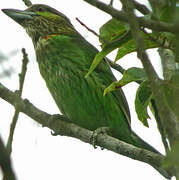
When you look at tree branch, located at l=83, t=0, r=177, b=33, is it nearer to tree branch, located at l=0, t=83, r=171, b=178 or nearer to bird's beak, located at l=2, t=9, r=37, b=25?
tree branch, located at l=0, t=83, r=171, b=178

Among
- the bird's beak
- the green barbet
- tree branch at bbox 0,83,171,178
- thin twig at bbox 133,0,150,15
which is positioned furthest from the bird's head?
thin twig at bbox 133,0,150,15

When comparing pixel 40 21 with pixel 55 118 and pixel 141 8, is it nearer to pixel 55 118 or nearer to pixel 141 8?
pixel 55 118

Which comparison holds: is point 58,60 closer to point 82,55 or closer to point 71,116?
point 82,55

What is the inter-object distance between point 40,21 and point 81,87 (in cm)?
130

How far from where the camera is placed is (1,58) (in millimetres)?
2664

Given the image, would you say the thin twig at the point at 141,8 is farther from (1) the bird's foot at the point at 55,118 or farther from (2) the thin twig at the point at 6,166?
(2) the thin twig at the point at 6,166

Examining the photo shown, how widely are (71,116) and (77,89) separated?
0.28 m

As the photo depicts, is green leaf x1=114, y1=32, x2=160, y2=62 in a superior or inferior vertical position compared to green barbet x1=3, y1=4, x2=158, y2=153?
superior

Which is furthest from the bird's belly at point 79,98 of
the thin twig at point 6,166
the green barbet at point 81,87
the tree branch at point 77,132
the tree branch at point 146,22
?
the thin twig at point 6,166

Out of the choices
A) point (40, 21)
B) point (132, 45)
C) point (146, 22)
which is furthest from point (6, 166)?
point (40, 21)

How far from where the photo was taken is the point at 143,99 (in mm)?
2738

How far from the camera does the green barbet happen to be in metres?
4.31

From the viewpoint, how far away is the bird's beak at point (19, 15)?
16.0 ft

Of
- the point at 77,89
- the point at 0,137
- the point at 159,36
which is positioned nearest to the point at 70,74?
the point at 77,89
